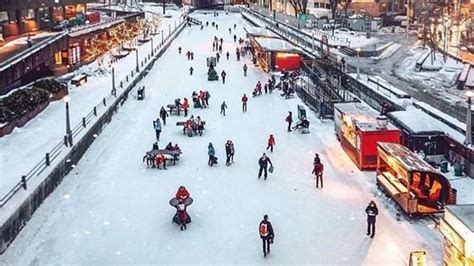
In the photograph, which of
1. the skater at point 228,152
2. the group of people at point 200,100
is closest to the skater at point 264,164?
the skater at point 228,152

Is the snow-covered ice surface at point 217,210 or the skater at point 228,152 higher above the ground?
the skater at point 228,152

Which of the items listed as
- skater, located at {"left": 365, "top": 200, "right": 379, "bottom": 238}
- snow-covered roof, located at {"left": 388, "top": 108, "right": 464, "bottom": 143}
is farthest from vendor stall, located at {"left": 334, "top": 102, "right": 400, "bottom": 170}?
skater, located at {"left": 365, "top": 200, "right": 379, "bottom": 238}

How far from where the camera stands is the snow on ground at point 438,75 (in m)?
49.1

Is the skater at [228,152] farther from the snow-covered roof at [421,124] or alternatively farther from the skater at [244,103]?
the skater at [244,103]

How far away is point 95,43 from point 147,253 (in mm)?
52837

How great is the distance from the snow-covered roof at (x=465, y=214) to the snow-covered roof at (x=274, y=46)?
41.0 meters

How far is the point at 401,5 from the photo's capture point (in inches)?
4764

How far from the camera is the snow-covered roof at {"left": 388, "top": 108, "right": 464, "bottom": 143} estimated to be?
96.3ft

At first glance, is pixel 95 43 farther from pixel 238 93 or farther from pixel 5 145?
pixel 5 145

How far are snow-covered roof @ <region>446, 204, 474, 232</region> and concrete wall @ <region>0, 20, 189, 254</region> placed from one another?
1171 centimetres

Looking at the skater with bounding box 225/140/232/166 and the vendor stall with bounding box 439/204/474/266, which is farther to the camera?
the skater with bounding box 225/140/232/166

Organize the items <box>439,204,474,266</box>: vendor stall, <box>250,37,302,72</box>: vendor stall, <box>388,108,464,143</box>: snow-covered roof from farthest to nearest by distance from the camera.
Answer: <box>250,37,302,72</box>: vendor stall
<box>388,108,464,143</box>: snow-covered roof
<box>439,204,474,266</box>: vendor stall

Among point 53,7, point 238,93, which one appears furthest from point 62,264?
point 53,7

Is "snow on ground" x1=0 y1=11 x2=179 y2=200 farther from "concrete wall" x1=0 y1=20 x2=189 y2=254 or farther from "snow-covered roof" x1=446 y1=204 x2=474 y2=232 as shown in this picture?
"snow-covered roof" x1=446 y1=204 x2=474 y2=232
